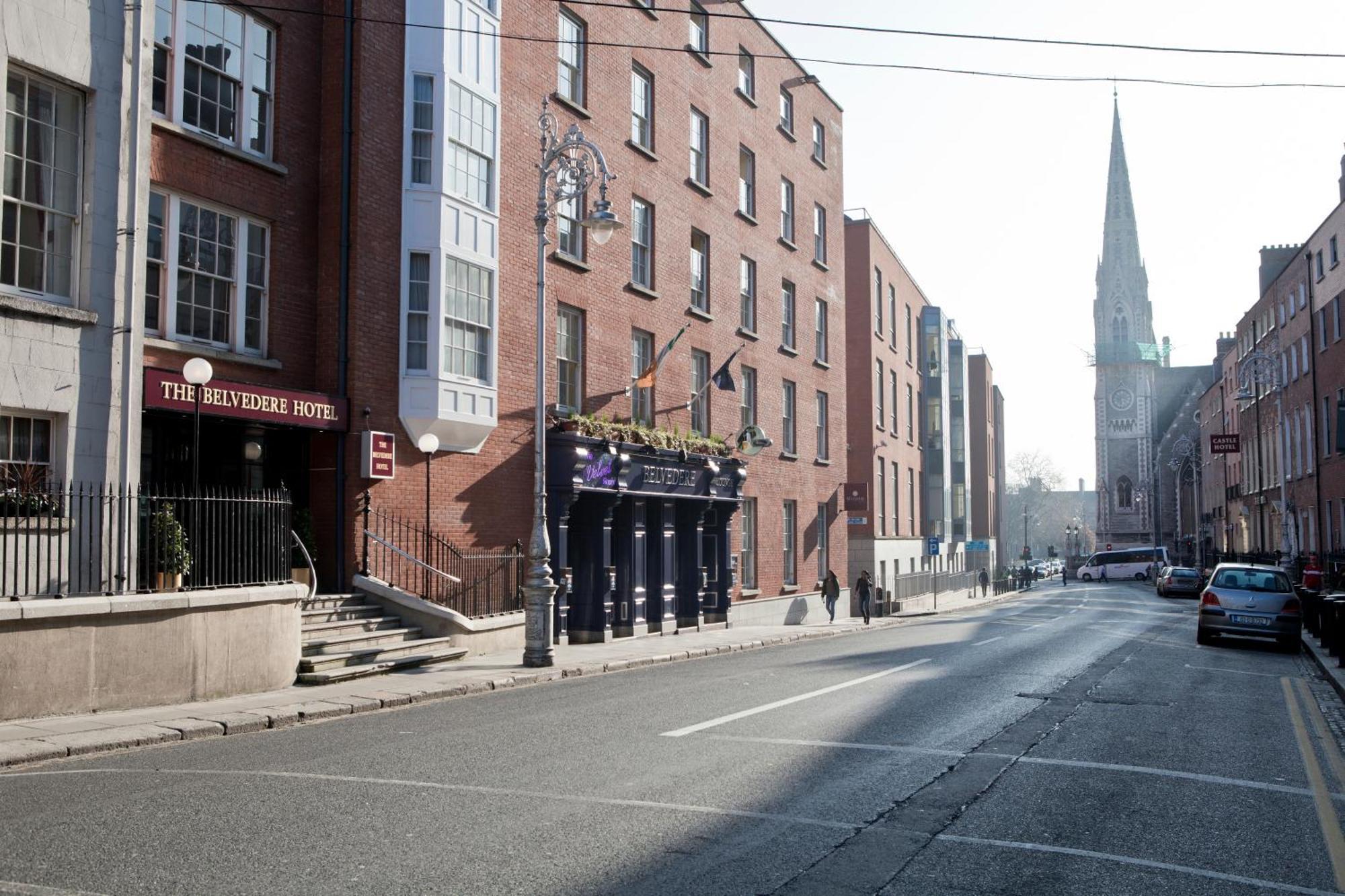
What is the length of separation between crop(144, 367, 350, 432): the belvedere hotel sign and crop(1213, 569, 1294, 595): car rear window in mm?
16912

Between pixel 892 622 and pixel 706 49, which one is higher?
pixel 706 49

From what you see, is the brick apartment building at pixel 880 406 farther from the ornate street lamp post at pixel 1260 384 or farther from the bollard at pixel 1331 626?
the bollard at pixel 1331 626

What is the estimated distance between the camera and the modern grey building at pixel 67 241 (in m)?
12.2

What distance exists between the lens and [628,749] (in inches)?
364

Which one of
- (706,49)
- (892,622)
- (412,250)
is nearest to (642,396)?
(412,250)

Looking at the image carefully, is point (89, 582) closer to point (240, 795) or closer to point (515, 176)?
point (240, 795)

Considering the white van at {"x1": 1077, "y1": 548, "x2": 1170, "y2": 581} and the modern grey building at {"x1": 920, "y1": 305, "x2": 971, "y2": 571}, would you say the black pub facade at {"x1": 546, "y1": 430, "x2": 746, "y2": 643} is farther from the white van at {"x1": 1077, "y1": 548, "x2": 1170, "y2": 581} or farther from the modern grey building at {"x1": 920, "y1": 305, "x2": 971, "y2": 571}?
the white van at {"x1": 1077, "y1": 548, "x2": 1170, "y2": 581}

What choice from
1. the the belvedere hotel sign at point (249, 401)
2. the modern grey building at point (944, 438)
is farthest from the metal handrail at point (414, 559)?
the modern grey building at point (944, 438)

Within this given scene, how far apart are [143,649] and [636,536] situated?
13.1 meters

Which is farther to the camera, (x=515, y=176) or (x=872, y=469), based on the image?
(x=872, y=469)

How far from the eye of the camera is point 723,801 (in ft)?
24.0

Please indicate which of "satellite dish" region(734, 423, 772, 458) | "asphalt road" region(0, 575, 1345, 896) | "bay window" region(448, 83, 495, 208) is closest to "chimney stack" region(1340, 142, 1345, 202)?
"satellite dish" region(734, 423, 772, 458)

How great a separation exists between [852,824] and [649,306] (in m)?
19.6

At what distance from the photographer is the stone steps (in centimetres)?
1416
